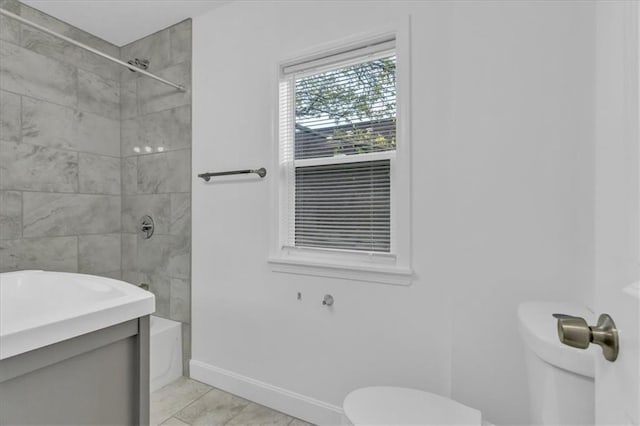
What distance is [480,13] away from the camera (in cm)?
140

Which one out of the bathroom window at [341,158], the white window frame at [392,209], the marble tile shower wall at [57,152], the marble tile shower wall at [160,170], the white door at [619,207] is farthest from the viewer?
the marble tile shower wall at [160,170]

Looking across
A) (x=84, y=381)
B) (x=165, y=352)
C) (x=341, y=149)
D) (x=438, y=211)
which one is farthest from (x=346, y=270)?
(x=165, y=352)

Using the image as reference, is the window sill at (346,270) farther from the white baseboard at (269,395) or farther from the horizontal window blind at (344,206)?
the white baseboard at (269,395)

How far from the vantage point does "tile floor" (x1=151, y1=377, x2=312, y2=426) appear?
1845 mm

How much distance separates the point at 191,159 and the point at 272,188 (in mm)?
752

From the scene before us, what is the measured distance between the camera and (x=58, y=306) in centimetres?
173

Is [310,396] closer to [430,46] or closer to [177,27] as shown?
[430,46]

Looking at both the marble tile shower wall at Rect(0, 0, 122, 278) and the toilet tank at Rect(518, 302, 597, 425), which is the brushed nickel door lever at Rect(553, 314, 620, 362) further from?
the marble tile shower wall at Rect(0, 0, 122, 278)

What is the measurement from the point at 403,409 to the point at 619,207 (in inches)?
42.5

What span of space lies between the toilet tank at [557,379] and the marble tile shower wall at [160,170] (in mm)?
2075

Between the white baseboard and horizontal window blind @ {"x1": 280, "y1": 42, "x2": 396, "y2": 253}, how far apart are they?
2.83ft

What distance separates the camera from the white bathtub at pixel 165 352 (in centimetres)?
217

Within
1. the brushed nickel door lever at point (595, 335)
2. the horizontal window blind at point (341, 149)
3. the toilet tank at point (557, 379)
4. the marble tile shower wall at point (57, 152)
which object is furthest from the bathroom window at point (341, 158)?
the marble tile shower wall at point (57, 152)

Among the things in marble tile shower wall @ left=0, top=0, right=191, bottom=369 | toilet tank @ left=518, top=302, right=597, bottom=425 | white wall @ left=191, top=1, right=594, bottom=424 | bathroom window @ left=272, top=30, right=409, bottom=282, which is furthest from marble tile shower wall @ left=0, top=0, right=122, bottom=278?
toilet tank @ left=518, top=302, right=597, bottom=425
